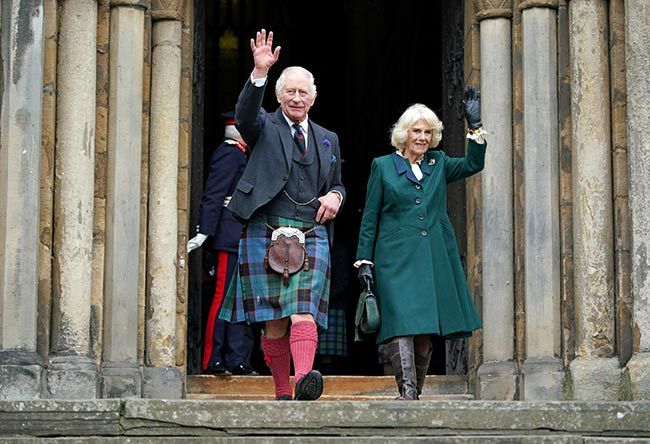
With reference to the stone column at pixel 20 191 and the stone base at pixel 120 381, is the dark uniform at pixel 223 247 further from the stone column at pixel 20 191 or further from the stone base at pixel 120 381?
the stone column at pixel 20 191

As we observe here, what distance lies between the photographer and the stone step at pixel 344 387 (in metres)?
12.0

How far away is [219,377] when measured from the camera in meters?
12.1

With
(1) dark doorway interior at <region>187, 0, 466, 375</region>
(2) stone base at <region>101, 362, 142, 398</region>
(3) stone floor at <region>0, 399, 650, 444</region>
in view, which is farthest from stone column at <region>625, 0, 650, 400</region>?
(1) dark doorway interior at <region>187, 0, 466, 375</region>

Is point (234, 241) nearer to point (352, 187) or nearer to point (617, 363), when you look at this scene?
point (617, 363)

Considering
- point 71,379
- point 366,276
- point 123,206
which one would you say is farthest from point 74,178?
point 366,276

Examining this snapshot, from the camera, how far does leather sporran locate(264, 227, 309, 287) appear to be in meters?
9.73

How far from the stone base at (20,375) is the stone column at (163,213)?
96 centimetres

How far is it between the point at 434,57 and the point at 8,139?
4994 mm

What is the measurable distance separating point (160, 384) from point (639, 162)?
3.10 meters

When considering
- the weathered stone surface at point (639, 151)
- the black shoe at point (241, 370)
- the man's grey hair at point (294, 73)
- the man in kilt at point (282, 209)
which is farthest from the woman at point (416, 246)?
the black shoe at point (241, 370)

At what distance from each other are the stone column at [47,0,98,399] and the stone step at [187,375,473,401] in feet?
3.59

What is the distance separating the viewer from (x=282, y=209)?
9.91 meters

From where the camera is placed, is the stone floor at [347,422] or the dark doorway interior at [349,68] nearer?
the stone floor at [347,422]

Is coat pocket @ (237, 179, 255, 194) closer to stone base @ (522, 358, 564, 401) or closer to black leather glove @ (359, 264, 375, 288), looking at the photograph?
black leather glove @ (359, 264, 375, 288)
